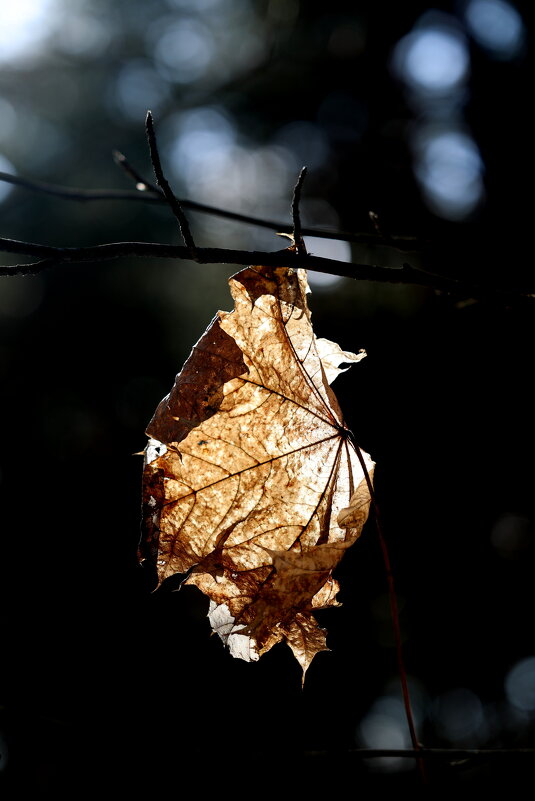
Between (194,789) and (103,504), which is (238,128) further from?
(194,789)

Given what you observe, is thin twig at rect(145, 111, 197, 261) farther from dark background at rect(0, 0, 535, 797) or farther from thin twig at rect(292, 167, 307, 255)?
dark background at rect(0, 0, 535, 797)

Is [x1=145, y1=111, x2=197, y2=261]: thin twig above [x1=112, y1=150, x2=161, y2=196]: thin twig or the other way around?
the other way around

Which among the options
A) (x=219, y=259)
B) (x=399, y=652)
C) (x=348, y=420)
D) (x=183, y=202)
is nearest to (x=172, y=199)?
(x=219, y=259)

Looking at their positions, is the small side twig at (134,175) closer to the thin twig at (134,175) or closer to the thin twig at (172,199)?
the thin twig at (134,175)

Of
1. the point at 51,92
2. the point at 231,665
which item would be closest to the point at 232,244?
the point at 51,92

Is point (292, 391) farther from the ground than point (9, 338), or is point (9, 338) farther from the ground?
point (9, 338)

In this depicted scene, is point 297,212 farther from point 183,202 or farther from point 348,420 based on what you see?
point 348,420

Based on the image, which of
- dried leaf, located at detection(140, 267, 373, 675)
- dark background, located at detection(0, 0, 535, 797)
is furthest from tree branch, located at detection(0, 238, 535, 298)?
dark background, located at detection(0, 0, 535, 797)
